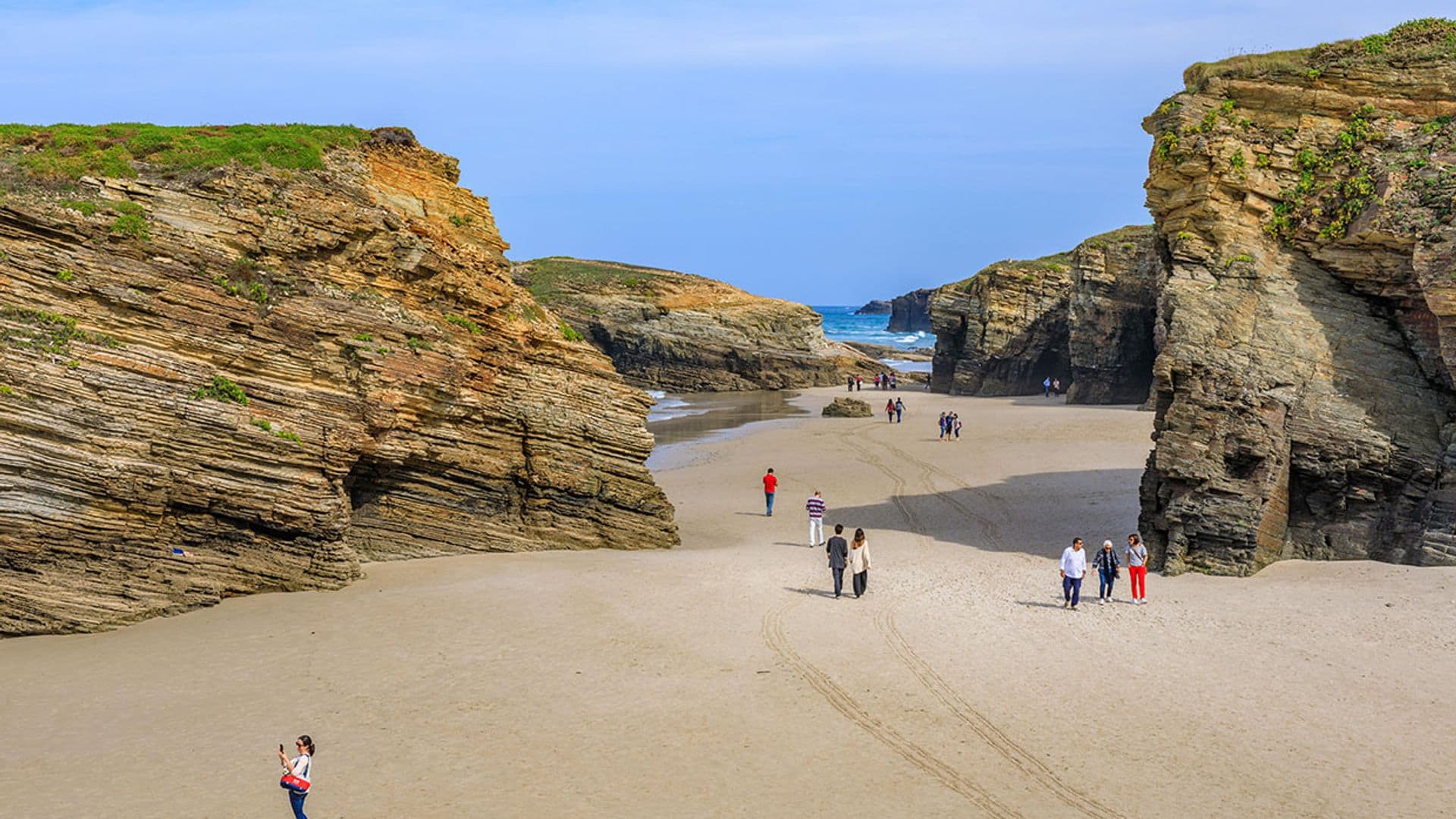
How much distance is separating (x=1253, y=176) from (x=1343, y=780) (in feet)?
48.8

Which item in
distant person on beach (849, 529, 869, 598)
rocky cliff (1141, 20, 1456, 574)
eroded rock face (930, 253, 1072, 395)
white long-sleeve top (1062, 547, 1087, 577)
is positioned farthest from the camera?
eroded rock face (930, 253, 1072, 395)

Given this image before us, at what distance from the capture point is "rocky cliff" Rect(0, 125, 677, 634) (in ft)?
55.8

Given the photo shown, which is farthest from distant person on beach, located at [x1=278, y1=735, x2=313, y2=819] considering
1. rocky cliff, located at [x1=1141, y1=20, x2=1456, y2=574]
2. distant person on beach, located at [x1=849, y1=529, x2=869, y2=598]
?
rocky cliff, located at [x1=1141, y1=20, x2=1456, y2=574]

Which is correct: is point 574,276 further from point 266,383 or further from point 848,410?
point 266,383

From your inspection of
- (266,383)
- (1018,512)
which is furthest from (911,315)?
(266,383)

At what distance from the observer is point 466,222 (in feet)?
81.9

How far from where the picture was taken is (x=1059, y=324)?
2564 inches

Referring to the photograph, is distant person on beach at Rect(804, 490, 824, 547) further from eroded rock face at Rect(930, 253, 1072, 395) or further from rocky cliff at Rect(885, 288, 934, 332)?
rocky cliff at Rect(885, 288, 934, 332)

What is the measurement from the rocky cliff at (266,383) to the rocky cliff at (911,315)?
6347 inches

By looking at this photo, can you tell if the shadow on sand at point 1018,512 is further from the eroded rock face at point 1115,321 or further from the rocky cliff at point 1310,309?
the eroded rock face at point 1115,321

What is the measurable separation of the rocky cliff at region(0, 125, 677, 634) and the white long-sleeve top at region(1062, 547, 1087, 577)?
9.05m

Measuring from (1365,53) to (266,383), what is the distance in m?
23.1

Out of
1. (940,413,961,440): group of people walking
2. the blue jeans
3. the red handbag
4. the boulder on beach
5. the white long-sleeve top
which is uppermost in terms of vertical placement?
the boulder on beach

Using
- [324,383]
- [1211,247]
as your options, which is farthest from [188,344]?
[1211,247]
